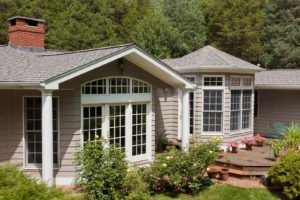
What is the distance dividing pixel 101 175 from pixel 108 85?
3034 mm

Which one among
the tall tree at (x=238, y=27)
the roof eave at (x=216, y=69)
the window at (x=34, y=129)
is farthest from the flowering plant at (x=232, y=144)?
the tall tree at (x=238, y=27)

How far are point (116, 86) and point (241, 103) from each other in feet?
20.7

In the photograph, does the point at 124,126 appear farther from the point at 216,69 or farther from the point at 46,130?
the point at 216,69

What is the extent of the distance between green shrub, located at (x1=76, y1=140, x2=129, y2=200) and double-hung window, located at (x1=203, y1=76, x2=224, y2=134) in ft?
20.5

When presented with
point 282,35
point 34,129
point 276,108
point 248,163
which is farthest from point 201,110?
point 282,35

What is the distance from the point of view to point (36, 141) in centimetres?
916

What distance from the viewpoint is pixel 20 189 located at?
167 inches

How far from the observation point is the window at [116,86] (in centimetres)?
922

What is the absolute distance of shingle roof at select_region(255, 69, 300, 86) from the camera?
51.4 ft

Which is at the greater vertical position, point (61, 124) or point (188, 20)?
point (188, 20)

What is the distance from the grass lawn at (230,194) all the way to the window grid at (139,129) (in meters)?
2.36

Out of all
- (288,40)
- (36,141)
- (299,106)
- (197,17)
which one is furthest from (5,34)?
(288,40)

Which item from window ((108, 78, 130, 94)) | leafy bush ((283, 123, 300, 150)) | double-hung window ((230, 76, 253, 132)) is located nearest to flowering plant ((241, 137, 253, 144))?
double-hung window ((230, 76, 253, 132))

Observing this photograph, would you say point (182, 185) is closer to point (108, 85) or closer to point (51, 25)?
point (108, 85)
